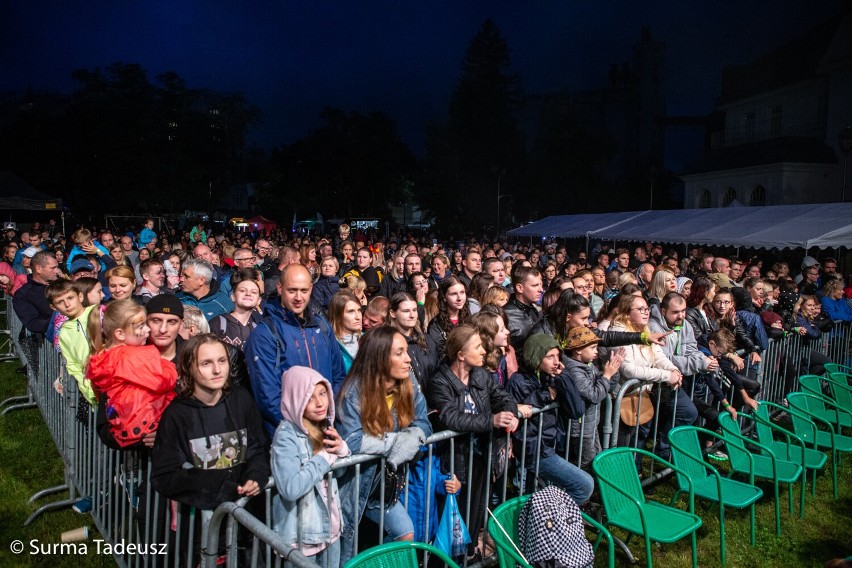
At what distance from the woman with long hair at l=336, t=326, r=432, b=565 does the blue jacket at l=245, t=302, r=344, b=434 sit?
0.47m

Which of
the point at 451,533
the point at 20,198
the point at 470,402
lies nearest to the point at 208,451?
the point at 451,533

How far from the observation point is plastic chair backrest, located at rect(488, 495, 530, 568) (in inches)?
123

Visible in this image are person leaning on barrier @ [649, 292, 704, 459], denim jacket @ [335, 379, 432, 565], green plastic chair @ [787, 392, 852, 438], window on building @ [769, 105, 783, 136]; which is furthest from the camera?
window on building @ [769, 105, 783, 136]

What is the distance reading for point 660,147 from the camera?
61281 millimetres

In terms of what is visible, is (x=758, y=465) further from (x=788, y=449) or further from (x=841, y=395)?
(x=841, y=395)

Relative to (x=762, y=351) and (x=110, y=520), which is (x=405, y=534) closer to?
(x=110, y=520)

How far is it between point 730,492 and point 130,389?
4.42 m

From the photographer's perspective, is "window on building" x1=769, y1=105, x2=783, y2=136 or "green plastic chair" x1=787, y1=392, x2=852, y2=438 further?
"window on building" x1=769, y1=105, x2=783, y2=136

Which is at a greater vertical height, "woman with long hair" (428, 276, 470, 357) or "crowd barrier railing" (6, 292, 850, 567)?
"woman with long hair" (428, 276, 470, 357)

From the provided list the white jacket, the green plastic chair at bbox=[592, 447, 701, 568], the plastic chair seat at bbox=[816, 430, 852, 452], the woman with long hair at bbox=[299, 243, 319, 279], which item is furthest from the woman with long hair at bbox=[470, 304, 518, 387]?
the woman with long hair at bbox=[299, 243, 319, 279]

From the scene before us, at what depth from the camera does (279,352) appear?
12.5 ft

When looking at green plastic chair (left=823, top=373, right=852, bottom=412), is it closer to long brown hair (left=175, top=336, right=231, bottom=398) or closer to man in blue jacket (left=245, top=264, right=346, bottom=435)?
man in blue jacket (left=245, top=264, right=346, bottom=435)

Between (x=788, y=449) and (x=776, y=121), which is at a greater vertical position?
(x=776, y=121)

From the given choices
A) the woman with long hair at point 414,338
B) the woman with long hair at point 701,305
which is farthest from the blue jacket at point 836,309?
the woman with long hair at point 414,338
